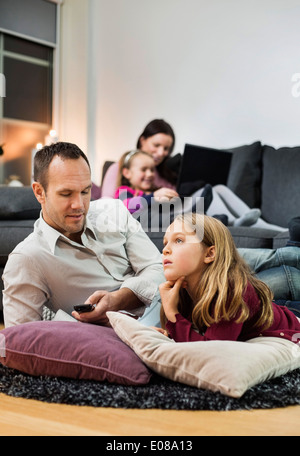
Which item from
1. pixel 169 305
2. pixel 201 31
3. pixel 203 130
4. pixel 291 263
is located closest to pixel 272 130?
pixel 203 130

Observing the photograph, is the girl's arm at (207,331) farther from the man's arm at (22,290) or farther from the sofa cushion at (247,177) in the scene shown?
the sofa cushion at (247,177)

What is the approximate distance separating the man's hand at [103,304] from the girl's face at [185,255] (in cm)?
20

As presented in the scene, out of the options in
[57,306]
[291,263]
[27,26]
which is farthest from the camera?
[27,26]

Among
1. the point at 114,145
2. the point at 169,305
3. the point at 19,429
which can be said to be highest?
the point at 114,145

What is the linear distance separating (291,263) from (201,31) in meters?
2.59

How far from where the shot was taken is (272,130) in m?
3.54

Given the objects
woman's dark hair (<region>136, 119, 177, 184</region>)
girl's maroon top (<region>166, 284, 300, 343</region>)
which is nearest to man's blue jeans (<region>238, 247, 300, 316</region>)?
Answer: girl's maroon top (<region>166, 284, 300, 343</region>)

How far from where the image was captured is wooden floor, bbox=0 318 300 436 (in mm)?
1040

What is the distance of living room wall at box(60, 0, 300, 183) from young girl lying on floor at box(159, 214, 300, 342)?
2148mm

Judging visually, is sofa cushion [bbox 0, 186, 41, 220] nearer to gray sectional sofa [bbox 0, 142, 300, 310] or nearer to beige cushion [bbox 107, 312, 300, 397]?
gray sectional sofa [bbox 0, 142, 300, 310]

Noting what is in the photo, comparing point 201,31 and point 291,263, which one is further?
point 201,31

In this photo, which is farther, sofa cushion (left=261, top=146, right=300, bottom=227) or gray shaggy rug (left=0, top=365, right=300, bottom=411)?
sofa cushion (left=261, top=146, right=300, bottom=227)

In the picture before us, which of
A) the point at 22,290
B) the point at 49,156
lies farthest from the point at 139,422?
the point at 49,156

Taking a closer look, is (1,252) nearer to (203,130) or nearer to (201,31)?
(203,130)
